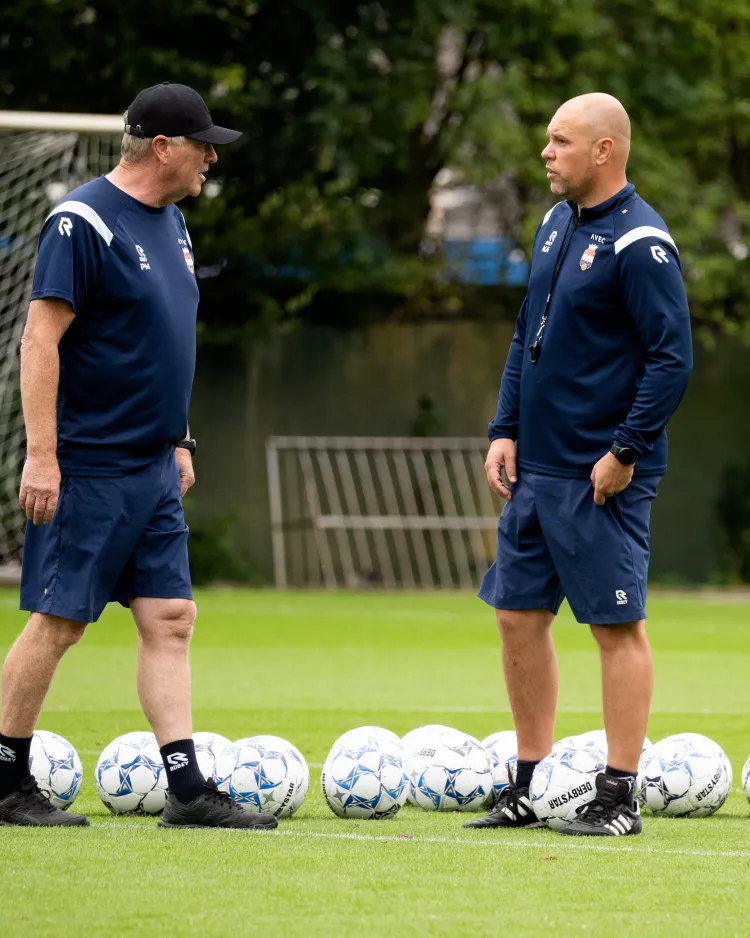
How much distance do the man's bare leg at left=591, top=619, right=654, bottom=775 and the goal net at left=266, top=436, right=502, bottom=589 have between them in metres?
17.6

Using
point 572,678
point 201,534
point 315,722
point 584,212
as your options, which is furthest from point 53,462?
point 201,534

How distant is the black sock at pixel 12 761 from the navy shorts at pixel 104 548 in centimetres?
47

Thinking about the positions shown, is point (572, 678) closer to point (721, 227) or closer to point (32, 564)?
point (32, 564)

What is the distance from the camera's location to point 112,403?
5.87 m

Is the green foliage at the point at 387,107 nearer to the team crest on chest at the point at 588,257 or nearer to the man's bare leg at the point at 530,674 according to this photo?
the team crest on chest at the point at 588,257

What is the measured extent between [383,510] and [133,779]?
705 inches

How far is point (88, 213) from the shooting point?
5.77 m

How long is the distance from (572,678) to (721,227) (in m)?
14.5

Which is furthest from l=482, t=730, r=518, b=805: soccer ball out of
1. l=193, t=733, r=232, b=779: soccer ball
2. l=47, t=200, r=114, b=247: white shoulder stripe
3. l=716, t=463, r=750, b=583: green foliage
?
l=716, t=463, r=750, b=583: green foliage

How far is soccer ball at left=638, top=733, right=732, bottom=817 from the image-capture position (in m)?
6.38

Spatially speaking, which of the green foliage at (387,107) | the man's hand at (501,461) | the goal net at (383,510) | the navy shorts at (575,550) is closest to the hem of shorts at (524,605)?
the navy shorts at (575,550)

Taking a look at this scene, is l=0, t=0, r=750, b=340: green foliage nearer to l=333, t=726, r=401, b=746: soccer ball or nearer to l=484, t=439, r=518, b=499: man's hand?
l=484, t=439, r=518, b=499: man's hand

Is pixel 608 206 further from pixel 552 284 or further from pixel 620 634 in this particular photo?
pixel 620 634

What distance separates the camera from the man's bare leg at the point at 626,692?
5.86m
